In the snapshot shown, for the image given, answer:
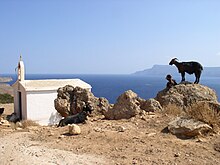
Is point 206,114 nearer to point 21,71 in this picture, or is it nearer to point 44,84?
point 44,84

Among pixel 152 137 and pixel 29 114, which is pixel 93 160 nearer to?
pixel 152 137

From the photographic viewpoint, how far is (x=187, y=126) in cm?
677

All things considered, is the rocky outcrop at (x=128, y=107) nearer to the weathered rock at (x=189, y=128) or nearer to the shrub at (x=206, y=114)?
the shrub at (x=206, y=114)

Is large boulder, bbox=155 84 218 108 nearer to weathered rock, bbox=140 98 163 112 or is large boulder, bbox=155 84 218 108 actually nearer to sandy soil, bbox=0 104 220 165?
weathered rock, bbox=140 98 163 112

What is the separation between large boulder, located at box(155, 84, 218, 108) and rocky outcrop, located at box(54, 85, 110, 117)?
7.95ft

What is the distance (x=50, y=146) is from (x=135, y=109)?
375 cm

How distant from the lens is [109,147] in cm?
596

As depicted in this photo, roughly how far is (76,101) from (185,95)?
4.53m

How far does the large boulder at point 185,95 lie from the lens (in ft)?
33.4

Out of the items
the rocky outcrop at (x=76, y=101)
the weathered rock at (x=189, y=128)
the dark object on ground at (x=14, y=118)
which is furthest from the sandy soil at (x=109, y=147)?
the dark object on ground at (x=14, y=118)

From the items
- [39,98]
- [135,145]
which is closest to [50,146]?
[135,145]

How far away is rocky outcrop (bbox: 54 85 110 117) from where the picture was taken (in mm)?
10805

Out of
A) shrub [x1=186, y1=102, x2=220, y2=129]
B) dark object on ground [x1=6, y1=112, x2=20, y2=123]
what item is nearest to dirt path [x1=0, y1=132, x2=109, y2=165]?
shrub [x1=186, y1=102, x2=220, y2=129]

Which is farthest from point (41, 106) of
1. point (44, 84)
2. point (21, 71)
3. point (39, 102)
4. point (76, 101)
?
point (76, 101)
